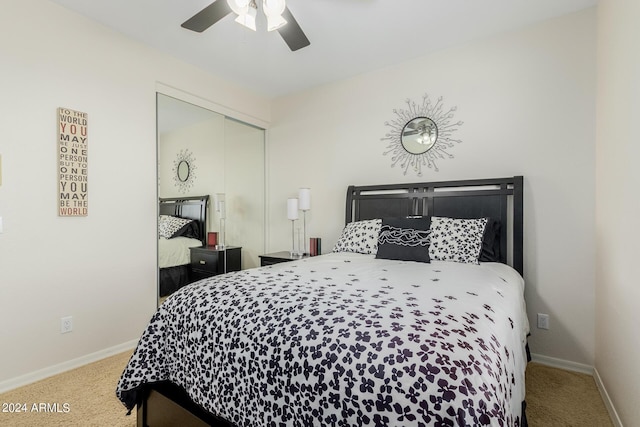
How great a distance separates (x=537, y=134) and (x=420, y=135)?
93cm

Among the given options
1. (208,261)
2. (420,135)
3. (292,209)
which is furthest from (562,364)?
(208,261)

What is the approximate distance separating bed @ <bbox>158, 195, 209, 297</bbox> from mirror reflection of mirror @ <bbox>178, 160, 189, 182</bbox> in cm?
20

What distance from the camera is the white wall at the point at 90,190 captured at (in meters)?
2.11

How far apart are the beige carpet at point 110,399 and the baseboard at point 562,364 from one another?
66 mm

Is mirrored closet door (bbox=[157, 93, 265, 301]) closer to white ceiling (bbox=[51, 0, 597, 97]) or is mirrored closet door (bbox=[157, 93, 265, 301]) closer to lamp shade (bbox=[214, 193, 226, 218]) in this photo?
lamp shade (bbox=[214, 193, 226, 218])

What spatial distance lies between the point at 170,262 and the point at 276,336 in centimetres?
230

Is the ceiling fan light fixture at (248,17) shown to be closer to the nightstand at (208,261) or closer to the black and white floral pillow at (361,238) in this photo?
the black and white floral pillow at (361,238)

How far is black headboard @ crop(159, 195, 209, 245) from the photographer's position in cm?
300

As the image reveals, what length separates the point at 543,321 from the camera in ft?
8.10

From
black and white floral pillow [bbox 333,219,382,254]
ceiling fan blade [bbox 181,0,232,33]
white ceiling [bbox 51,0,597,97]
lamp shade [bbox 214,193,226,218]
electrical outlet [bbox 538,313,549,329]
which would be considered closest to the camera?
ceiling fan blade [bbox 181,0,232,33]

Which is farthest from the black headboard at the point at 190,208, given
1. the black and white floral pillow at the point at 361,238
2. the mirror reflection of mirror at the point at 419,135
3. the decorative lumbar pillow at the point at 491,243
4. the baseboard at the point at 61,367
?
the decorative lumbar pillow at the point at 491,243

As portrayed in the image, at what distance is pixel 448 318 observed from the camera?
1132mm

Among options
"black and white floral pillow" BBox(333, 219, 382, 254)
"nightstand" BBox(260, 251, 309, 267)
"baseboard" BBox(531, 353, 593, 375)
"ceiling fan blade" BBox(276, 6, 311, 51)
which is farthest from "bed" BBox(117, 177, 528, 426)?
"ceiling fan blade" BBox(276, 6, 311, 51)

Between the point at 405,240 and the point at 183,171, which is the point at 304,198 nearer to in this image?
the point at 183,171
